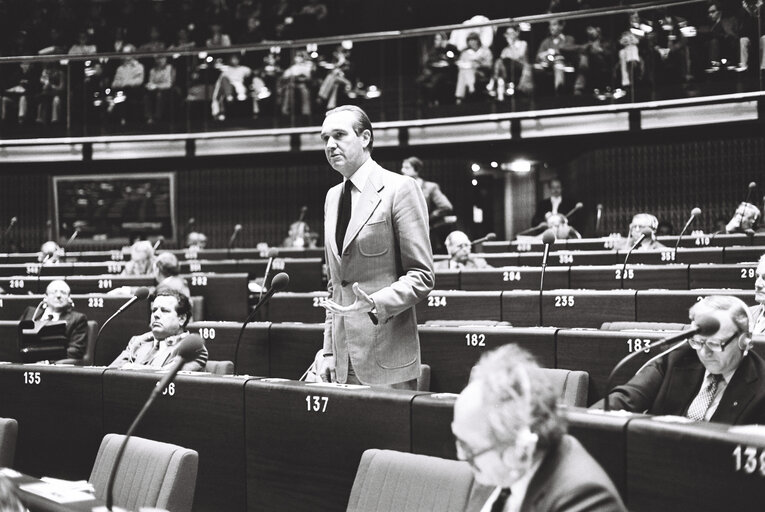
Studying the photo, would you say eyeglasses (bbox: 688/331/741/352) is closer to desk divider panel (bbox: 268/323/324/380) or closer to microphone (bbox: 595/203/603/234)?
desk divider panel (bbox: 268/323/324/380)

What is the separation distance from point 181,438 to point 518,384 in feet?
6.80

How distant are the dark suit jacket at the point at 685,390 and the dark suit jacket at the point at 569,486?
1621 mm

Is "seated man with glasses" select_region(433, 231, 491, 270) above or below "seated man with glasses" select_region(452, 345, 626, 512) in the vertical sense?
above

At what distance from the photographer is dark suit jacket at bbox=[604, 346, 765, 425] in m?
2.85

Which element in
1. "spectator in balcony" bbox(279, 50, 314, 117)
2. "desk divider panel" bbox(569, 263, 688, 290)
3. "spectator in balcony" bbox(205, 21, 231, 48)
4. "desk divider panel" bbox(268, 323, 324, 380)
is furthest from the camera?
"spectator in balcony" bbox(205, 21, 231, 48)

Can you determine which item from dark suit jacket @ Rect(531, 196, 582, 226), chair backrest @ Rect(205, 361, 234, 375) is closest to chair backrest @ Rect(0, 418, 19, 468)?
chair backrest @ Rect(205, 361, 234, 375)

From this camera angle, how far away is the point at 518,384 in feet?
4.77

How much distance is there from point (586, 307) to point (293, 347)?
1984 mm

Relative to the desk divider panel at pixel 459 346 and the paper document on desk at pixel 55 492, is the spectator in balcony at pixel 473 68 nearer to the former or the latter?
the desk divider panel at pixel 459 346

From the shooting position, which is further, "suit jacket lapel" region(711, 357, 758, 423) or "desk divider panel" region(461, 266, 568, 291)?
"desk divider panel" region(461, 266, 568, 291)

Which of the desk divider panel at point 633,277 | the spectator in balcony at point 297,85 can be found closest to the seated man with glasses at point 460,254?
the desk divider panel at point 633,277

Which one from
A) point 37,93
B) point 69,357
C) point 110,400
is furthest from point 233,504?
point 37,93

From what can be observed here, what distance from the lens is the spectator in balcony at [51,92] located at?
13.4m

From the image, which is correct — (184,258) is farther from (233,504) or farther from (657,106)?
(233,504)
